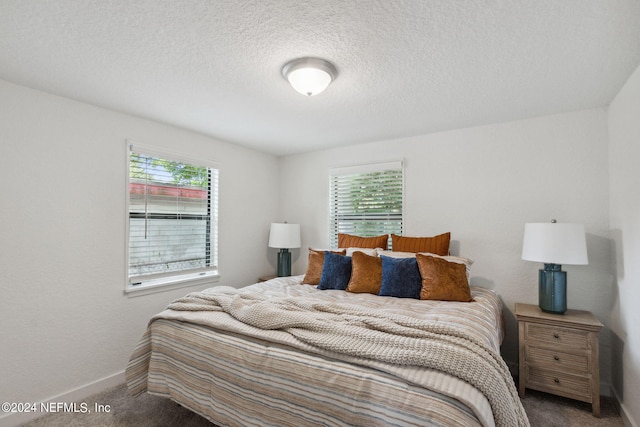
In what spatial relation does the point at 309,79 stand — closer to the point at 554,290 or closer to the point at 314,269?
the point at 314,269

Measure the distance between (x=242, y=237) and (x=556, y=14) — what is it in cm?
359

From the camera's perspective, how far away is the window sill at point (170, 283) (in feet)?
9.63

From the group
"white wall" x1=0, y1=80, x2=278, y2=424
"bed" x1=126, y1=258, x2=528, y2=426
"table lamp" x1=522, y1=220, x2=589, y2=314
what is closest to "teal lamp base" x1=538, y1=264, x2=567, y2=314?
"table lamp" x1=522, y1=220, x2=589, y2=314

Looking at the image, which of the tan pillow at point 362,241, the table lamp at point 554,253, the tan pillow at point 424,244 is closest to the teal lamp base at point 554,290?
the table lamp at point 554,253

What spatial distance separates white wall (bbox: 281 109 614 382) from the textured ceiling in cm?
31

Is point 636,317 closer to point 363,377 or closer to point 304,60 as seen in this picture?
point 363,377

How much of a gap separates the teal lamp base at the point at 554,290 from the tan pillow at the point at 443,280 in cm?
63

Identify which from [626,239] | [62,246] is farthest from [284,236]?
[626,239]

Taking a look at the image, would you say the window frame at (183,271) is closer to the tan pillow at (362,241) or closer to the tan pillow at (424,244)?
the tan pillow at (362,241)


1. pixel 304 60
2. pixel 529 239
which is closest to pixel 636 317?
pixel 529 239

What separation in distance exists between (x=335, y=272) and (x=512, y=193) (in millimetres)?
1906

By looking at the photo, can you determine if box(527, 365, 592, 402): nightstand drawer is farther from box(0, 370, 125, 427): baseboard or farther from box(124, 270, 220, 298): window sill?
box(0, 370, 125, 427): baseboard

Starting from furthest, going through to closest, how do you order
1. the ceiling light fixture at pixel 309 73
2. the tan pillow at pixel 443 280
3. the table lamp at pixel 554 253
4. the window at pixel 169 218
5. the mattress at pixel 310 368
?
the window at pixel 169 218 < the tan pillow at pixel 443 280 < the table lamp at pixel 554 253 < the ceiling light fixture at pixel 309 73 < the mattress at pixel 310 368

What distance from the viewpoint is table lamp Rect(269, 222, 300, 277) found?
4.06 meters
